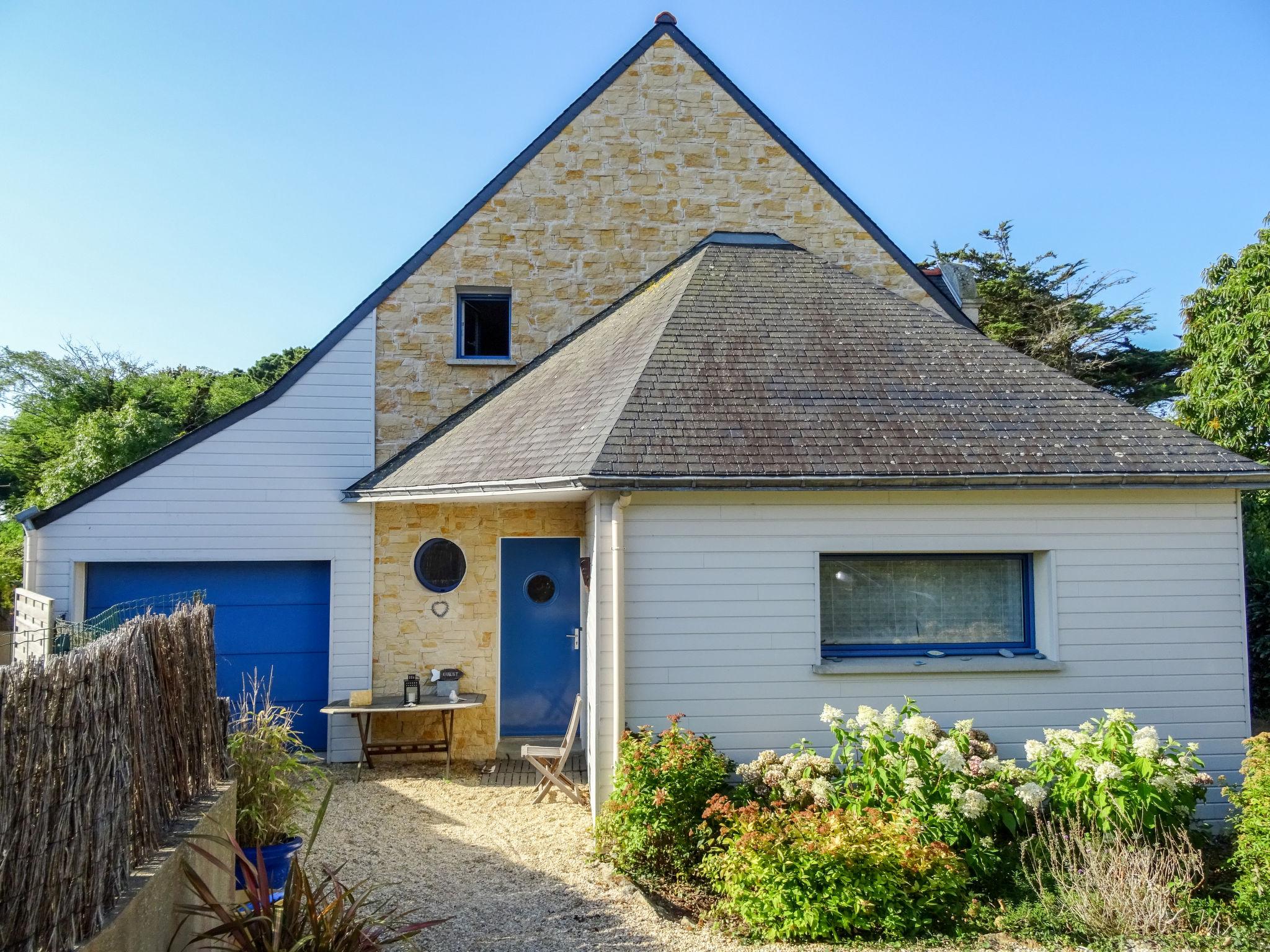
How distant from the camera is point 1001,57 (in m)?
9.65

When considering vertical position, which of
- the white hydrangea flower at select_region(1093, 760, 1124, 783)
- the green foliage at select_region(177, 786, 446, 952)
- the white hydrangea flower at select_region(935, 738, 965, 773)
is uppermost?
the white hydrangea flower at select_region(935, 738, 965, 773)

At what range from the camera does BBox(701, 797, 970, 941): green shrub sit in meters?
5.23

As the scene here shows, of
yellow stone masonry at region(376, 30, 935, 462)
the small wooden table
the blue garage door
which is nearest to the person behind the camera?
the small wooden table

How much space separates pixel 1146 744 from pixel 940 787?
1498 mm

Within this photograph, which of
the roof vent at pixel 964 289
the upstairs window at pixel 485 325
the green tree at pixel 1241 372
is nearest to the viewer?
the upstairs window at pixel 485 325

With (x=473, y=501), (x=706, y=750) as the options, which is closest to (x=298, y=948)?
(x=706, y=750)

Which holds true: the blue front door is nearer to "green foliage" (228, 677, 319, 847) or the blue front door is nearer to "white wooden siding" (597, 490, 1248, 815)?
"white wooden siding" (597, 490, 1248, 815)

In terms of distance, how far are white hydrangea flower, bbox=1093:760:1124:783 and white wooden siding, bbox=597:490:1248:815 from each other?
4.72 ft

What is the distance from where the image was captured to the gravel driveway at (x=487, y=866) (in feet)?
17.4

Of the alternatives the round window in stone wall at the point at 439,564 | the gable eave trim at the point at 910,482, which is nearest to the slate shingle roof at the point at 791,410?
the gable eave trim at the point at 910,482

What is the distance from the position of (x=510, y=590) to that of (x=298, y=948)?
20.9 ft

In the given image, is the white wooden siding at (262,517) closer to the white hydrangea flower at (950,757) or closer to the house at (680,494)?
the house at (680,494)

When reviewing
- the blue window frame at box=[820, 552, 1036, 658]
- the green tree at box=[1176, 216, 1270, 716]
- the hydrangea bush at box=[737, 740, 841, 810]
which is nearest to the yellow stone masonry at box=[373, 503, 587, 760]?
the blue window frame at box=[820, 552, 1036, 658]

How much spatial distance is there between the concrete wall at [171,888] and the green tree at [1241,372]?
49.9 feet
